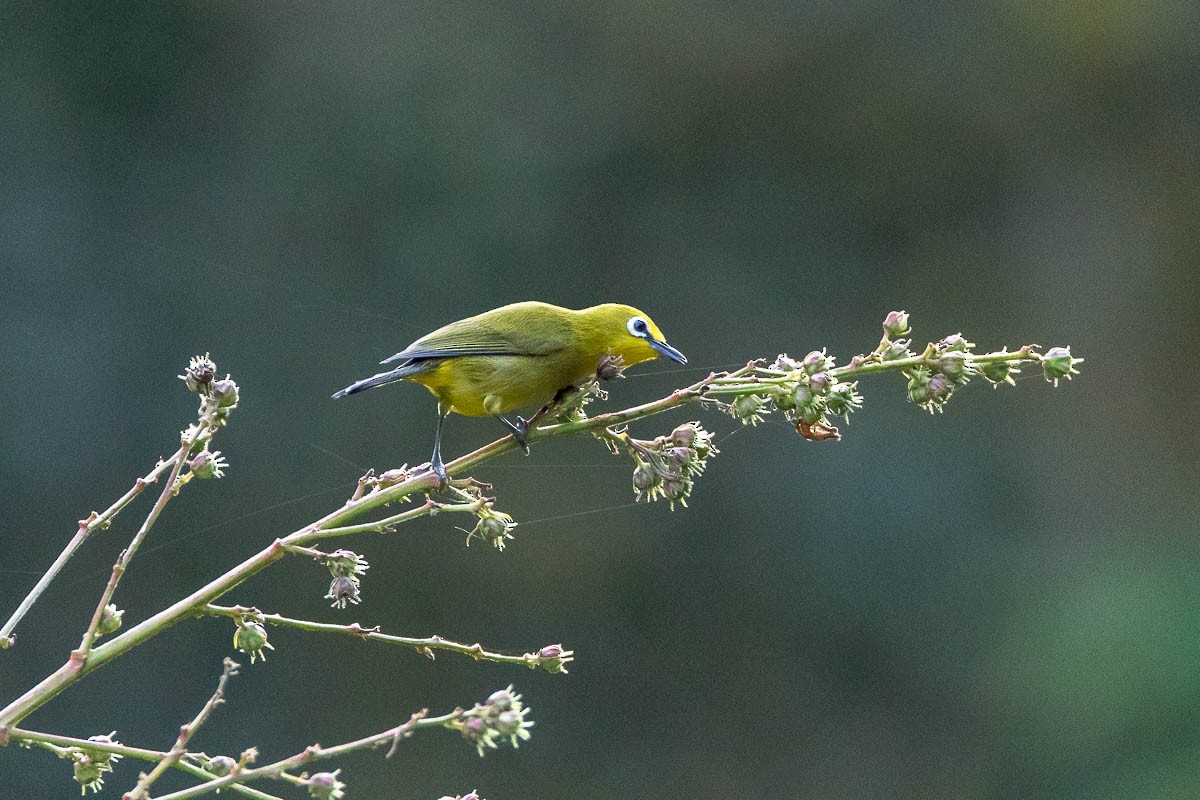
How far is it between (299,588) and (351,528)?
780 cm


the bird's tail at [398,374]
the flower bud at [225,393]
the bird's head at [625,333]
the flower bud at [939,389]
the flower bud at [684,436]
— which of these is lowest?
the flower bud at [225,393]

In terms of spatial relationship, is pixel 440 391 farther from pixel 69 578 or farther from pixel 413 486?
pixel 69 578

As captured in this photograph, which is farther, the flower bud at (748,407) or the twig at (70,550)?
the flower bud at (748,407)

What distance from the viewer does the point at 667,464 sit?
76.1 inches

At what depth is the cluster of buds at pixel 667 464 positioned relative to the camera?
1.90m

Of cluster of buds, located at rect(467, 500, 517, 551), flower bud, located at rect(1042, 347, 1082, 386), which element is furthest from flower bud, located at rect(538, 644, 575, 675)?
flower bud, located at rect(1042, 347, 1082, 386)

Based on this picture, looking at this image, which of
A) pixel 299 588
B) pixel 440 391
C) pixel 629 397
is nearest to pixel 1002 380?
pixel 440 391

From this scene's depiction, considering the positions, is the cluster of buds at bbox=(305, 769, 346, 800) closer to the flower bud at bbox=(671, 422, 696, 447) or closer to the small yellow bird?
the flower bud at bbox=(671, 422, 696, 447)

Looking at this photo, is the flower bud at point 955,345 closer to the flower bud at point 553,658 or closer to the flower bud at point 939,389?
the flower bud at point 939,389

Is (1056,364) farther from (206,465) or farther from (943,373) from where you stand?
(206,465)

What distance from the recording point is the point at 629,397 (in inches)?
329

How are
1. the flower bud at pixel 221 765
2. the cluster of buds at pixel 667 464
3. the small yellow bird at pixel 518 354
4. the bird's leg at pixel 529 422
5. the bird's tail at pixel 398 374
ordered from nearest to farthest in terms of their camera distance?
the flower bud at pixel 221 765 → the cluster of buds at pixel 667 464 → the bird's leg at pixel 529 422 → the bird's tail at pixel 398 374 → the small yellow bird at pixel 518 354

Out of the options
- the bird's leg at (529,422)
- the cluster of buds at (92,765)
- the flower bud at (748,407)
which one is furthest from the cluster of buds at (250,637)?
the flower bud at (748,407)

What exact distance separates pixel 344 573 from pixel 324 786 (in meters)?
0.39
